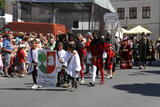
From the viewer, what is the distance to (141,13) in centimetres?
6675

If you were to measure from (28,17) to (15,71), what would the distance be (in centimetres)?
1779

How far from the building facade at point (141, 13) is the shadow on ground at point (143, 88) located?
50.4m

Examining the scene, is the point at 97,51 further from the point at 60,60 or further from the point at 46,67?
the point at 46,67

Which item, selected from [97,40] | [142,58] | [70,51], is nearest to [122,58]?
[142,58]

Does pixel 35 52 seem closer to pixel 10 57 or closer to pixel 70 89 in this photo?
pixel 70 89

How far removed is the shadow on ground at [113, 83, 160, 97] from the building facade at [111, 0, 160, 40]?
5040 cm

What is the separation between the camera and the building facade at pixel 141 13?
65.1 m

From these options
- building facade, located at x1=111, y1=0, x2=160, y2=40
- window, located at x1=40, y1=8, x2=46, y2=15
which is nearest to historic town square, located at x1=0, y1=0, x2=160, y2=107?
window, located at x1=40, y1=8, x2=46, y2=15

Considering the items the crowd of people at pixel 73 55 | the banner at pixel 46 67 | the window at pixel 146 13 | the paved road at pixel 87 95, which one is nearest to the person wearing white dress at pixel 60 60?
the crowd of people at pixel 73 55

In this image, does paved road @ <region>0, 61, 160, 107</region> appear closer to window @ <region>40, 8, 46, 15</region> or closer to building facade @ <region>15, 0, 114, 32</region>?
building facade @ <region>15, 0, 114, 32</region>

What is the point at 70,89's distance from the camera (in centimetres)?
1334

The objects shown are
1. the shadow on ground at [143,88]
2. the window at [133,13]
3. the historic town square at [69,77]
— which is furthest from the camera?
the window at [133,13]

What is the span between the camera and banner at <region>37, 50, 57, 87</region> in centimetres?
1350

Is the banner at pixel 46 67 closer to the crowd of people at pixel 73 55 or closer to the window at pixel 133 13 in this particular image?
the crowd of people at pixel 73 55
